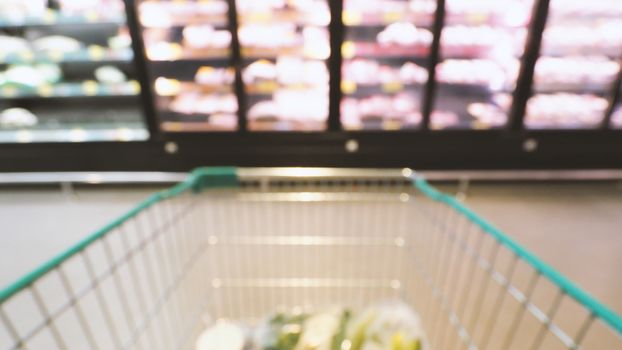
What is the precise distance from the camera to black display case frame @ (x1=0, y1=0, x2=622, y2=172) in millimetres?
3238

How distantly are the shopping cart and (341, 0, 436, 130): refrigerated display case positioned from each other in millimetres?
785

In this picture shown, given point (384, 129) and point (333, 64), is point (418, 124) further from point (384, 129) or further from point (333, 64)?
point (333, 64)

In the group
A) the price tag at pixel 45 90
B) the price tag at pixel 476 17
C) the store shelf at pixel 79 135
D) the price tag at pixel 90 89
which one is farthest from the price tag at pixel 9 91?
the price tag at pixel 476 17

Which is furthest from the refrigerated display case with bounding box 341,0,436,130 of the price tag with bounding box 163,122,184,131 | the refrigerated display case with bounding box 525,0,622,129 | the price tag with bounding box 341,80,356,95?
the price tag with bounding box 163,122,184,131

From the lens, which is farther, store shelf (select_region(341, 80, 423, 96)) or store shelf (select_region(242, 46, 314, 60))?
store shelf (select_region(341, 80, 423, 96))

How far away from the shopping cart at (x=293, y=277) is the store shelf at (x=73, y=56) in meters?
1.34

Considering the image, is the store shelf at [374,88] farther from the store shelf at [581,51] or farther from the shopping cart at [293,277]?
the store shelf at [581,51]

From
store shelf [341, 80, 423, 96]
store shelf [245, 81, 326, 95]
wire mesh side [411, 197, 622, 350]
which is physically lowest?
wire mesh side [411, 197, 622, 350]

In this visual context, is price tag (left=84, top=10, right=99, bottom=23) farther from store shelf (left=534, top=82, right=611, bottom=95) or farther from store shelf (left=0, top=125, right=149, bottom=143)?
store shelf (left=534, top=82, right=611, bottom=95)

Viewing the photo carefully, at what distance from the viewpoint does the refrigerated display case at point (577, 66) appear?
124 inches

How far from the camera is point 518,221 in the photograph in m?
2.94

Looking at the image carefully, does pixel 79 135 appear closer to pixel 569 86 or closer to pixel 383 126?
pixel 383 126

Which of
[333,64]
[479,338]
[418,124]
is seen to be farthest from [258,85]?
[479,338]

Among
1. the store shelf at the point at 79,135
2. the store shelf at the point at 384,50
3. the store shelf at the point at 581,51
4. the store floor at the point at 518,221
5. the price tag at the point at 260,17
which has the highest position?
the price tag at the point at 260,17
